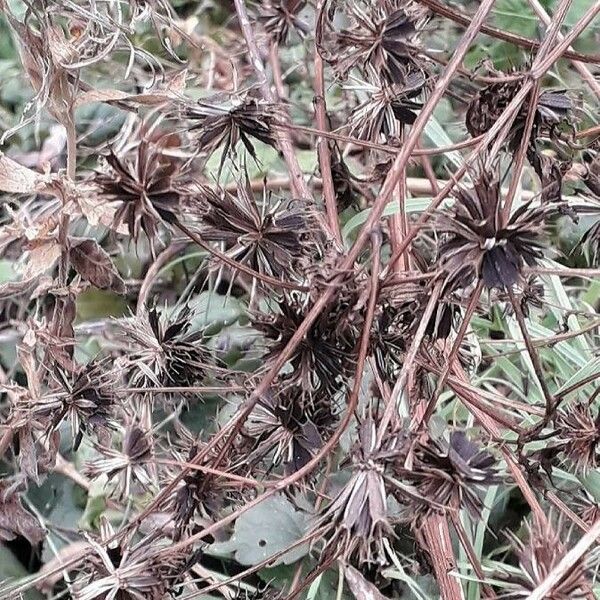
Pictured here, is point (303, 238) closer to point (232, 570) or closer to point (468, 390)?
point (468, 390)

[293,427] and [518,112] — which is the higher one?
[518,112]

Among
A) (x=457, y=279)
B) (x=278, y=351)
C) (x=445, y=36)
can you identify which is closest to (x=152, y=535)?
(x=278, y=351)

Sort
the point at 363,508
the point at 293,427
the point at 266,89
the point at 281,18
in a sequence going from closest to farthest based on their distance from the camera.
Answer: the point at 363,508 → the point at 293,427 → the point at 266,89 → the point at 281,18

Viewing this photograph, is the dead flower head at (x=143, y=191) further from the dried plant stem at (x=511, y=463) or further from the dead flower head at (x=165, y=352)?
the dried plant stem at (x=511, y=463)

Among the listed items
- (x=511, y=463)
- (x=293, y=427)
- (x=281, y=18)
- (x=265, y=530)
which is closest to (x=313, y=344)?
(x=293, y=427)

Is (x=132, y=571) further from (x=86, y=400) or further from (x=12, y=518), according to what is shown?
(x=12, y=518)

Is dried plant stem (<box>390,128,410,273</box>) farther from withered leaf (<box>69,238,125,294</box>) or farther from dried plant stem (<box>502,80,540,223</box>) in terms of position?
withered leaf (<box>69,238,125,294</box>)

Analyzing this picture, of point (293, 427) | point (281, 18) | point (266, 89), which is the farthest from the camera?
point (281, 18)
